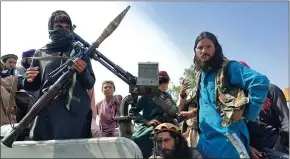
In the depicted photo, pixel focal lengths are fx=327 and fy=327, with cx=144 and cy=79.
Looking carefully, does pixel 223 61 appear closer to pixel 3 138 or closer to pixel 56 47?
pixel 56 47

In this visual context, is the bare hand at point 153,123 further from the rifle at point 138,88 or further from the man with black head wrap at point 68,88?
the man with black head wrap at point 68,88

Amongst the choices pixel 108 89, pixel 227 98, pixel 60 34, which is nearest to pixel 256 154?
pixel 227 98

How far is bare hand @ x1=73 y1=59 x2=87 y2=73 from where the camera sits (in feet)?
9.64

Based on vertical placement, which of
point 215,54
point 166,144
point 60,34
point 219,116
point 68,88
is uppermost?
point 60,34

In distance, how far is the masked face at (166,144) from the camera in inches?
118

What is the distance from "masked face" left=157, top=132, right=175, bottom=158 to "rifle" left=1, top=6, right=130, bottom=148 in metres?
1.01

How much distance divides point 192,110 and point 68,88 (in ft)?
4.05

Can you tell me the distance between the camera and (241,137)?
2793 mm

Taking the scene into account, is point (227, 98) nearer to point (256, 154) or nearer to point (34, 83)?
point (256, 154)

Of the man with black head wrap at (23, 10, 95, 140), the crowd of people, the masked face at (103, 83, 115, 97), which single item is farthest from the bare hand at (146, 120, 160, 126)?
the masked face at (103, 83, 115, 97)

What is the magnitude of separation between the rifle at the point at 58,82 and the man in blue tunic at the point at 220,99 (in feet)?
2.95

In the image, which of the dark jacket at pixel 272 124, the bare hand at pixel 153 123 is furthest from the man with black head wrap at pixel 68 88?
the dark jacket at pixel 272 124

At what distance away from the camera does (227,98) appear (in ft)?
8.98

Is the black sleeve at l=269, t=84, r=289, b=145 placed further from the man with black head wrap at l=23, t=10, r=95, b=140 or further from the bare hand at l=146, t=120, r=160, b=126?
the man with black head wrap at l=23, t=10, r=95, b=140
